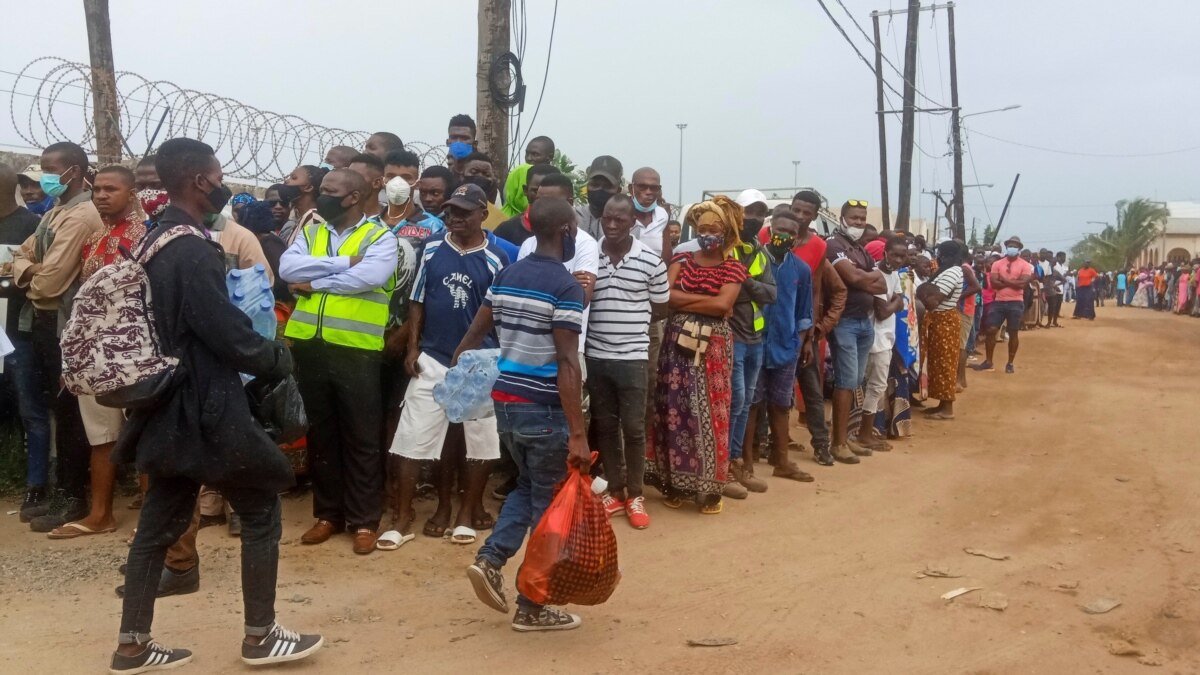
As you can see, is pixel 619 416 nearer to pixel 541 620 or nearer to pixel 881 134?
pixel 541 620

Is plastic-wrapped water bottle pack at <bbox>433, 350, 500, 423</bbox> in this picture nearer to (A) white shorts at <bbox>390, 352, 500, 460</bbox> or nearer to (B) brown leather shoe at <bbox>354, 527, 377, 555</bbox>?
(A) white shorts at <bbox>390, 352, 500, 460</bbox>

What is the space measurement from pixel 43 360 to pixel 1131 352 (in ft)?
56.6

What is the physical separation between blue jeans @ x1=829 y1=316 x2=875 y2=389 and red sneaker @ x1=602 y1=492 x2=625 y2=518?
8.80 feet

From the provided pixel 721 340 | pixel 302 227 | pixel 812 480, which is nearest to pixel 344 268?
pixel 302 227

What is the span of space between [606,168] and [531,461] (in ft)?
9.19

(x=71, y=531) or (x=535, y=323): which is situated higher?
(x=535, y=323)

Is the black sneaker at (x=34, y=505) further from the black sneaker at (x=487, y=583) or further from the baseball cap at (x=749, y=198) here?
the baseball cap at (x=749, y=198)

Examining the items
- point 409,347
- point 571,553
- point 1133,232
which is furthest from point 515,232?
point 1133,232

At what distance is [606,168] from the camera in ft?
21.8

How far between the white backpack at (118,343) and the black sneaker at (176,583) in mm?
1443

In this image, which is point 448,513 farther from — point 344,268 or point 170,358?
point 170,358

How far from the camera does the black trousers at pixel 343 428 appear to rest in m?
5.49

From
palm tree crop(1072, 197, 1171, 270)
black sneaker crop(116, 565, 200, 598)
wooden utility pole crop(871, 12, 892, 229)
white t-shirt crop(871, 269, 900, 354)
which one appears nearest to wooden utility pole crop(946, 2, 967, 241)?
wooden utility pole crop(871, 12, 892, 229)

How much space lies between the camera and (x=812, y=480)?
7.46 meters
